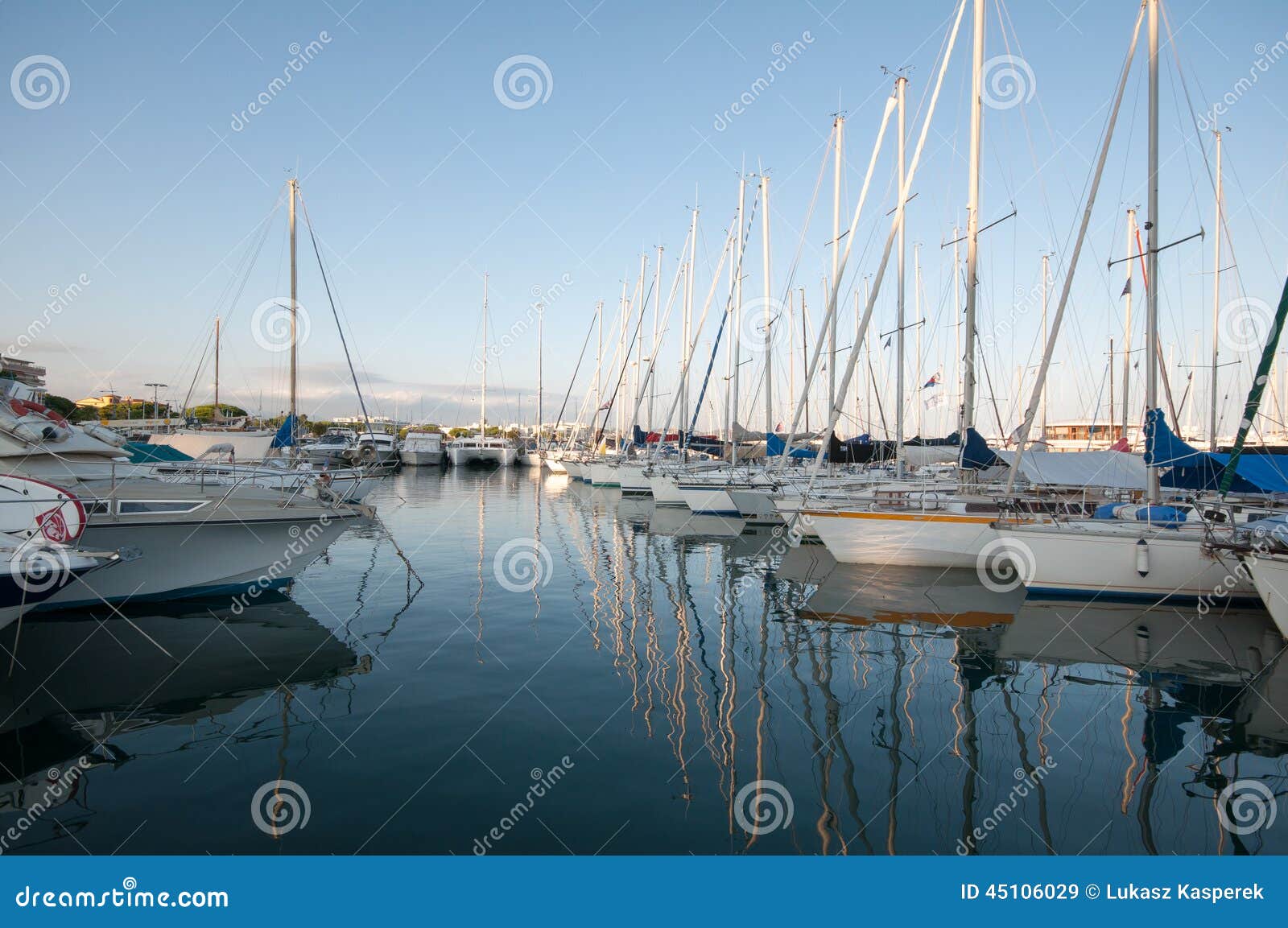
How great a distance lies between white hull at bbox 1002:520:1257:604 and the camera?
13.7m

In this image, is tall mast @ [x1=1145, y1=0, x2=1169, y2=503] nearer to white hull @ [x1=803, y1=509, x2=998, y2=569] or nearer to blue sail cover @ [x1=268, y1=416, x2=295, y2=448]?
white hull @ [x1=803, y1=509, x2=998, y2=569]

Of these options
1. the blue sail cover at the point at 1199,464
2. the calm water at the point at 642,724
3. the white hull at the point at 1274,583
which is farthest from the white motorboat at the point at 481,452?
the white hull at the point at 1274,583

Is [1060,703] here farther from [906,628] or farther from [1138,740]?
[906,628]

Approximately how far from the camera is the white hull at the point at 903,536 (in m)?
16.6

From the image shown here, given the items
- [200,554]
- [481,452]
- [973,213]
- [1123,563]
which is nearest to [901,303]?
A: [973,213]

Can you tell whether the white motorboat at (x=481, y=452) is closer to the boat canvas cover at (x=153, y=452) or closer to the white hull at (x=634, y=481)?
the white hull at (x=634, y=481)

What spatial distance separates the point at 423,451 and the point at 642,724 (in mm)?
73430

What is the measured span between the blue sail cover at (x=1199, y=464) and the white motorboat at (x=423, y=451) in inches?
2736

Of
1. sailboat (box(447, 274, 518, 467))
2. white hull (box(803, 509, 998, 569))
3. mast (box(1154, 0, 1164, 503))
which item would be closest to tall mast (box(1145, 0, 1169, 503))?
mast (box(1154, 0, 1164, 503))

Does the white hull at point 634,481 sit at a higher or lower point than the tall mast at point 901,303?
lower

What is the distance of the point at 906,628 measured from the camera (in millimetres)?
12516

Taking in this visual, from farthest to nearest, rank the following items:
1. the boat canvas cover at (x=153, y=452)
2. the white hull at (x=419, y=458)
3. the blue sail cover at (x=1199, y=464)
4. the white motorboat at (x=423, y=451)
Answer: the white motorboat at (x=423, y=451) < the white hull at (x=419, y=458) < the boat canvas cover at (x=153, y=452) < the blue sail cover at (x=1199, y=464)

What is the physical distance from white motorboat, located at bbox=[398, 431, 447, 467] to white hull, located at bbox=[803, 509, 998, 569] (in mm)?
64477

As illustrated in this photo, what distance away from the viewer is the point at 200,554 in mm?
12906
